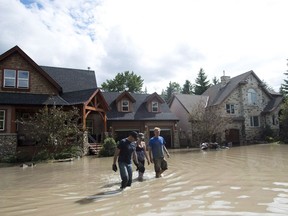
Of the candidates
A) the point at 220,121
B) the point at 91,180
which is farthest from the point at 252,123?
the point at 91,180

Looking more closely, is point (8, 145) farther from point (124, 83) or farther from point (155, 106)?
point (124, 83)

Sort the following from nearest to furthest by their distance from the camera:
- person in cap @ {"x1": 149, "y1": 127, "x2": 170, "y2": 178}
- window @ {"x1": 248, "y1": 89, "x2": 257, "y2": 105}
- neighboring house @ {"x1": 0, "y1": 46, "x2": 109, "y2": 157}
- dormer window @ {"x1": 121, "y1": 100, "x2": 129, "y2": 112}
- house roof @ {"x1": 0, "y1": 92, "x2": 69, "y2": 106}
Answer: person in cap @ {"x1": 149, "y1": 127, "x2": 170, "y2": 178}
neighboring house @ {"x1": 0, "y1": 46, "x2": 109, "y2": 157}
house roof @ {"x1": 0, "y1": 92, "x2": 69, "y2": 106}
dormer window @ {"x1": 121, "y1": 100, "x2": 129, "y2": 112}
window @ {"x1": 248, "y1": 89, "x2": 257, "y2": 105}

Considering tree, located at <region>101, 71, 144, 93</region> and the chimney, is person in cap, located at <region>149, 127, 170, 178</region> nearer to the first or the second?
the chimney

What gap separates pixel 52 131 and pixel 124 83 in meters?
39.1

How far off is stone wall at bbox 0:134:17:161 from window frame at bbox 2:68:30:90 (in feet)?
14.0

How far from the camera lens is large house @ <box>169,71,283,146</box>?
116 ft

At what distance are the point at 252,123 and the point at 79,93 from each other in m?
23.5

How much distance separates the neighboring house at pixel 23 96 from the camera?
2062 cm

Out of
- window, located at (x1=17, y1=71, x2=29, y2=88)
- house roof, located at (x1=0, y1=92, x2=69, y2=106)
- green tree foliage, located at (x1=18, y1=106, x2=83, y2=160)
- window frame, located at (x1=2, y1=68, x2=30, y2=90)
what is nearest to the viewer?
green tree foliage, located at (x1=18, y1=106, x2=83, y2=160)

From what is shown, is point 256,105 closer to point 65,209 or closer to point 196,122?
point 196,122

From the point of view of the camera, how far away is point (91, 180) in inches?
406

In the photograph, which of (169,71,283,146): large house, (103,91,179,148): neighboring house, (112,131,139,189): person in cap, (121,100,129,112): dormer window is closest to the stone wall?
(103,91,179,148): neighboring house

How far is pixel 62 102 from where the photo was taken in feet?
74.6

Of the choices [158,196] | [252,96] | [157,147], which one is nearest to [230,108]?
[252,96]
